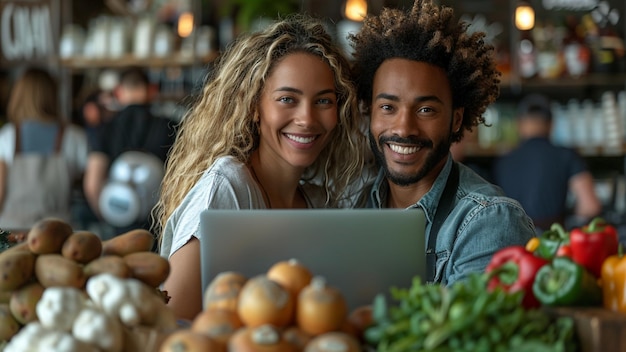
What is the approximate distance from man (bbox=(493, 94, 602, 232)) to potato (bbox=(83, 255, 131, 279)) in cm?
420

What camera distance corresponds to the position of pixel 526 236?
239 cm

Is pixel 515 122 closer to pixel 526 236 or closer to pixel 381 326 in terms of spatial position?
pixel 526 236

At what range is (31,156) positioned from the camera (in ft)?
17.2

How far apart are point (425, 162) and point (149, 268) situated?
1085 mm

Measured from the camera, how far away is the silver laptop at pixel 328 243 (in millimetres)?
1807

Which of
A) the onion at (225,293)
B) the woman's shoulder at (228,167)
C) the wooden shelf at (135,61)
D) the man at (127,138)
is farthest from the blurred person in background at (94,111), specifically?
the onion at (225,293)

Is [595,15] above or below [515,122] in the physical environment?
above

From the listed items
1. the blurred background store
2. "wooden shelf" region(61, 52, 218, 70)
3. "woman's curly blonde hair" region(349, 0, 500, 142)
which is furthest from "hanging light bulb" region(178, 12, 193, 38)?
"woman's curly blonde hair" region(349, 0, 500, 142)

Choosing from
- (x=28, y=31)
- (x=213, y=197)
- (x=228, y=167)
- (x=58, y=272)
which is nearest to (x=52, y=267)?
(x=58, y=272)

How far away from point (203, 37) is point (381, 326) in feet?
17.8

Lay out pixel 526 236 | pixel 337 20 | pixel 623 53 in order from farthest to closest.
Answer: pixel 337 20 → pixel 623 53 → pixel 526 236

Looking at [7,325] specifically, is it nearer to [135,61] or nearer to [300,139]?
[300,139]

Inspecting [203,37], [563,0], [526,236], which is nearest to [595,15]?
[563,0]

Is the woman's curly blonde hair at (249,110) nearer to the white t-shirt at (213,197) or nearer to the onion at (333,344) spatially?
the white t-shirt at (213,197)
